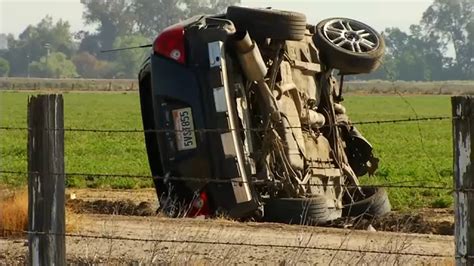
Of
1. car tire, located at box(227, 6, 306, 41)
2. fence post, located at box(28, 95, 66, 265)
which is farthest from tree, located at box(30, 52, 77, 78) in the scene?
fence post, located at box(28, 95, 66, 265)

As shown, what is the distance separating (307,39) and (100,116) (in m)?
42.4

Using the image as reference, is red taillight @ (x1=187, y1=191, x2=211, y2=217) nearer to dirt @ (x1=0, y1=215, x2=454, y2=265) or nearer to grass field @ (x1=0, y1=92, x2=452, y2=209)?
dirt @ (x1=0, y1=215, x2=454, y2=265)

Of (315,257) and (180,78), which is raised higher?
(180,78)

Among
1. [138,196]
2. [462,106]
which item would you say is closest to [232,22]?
[138,196]

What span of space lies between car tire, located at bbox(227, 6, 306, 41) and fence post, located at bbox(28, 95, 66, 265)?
4.80m

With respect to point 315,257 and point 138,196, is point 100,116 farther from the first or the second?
point 315,257

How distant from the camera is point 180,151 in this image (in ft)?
37.8

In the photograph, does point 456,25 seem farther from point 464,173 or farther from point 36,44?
point 464,173

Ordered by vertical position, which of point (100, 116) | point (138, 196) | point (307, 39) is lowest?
point (100, 116)

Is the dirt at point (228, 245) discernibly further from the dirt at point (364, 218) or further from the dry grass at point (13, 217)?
the dirt at point (364, 218)

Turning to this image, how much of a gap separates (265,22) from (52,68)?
437 ft

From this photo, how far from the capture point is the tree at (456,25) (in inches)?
5566

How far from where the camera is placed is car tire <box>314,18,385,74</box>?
1298 centimetres

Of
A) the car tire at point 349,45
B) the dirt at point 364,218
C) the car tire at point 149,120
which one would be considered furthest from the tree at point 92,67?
the car tire at point 149,120
